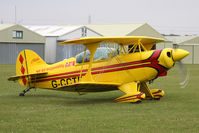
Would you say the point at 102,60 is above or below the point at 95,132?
above

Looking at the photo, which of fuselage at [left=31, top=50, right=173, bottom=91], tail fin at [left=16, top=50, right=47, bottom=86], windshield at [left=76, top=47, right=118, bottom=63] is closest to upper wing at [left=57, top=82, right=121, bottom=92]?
fuselage at [left=31, top=50, right=173, bottom=91]

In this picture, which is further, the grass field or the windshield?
the windshield

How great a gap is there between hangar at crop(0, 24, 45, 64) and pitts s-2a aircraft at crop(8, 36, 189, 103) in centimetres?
3071

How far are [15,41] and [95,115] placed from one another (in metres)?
36.5

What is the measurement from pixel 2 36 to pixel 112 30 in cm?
1663

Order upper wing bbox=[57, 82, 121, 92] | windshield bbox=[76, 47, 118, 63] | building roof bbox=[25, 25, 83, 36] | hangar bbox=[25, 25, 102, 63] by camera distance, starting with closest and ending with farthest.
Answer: upper wing bbox=[57, 82, 121, 92]
windshield bbox=[76, 47, 118, 63]
hangar bbox=[25, 25, 102, 63]
building roof bbox=[25, 25, 83, 36]

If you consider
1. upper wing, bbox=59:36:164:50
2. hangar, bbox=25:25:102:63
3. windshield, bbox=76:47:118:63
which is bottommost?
hangar, bbox=25:25:102:63

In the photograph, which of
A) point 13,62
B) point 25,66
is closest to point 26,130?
point 25,66

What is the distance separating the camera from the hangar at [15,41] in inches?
1722

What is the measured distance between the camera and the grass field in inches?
324

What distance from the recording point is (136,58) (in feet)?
41.3

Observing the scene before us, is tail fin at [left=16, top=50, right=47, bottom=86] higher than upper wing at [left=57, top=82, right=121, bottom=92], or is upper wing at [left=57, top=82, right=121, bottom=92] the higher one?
tail fin at [left=16, top=50, right=47, bottom=86]

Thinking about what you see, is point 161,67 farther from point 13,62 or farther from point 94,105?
point 13,62

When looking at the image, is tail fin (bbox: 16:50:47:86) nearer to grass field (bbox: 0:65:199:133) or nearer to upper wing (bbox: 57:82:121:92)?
grass field (bbox: 0:65:199:133)
